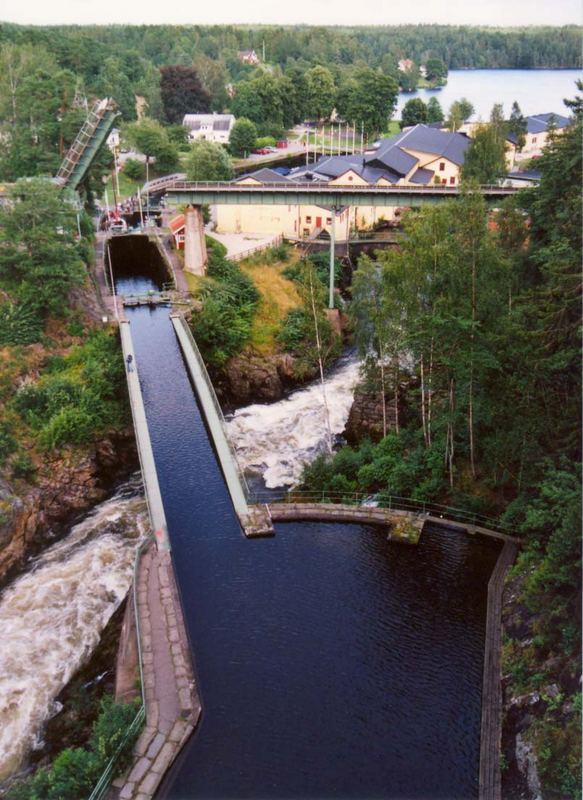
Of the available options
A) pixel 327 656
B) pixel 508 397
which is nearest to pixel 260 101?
pixel 508 397

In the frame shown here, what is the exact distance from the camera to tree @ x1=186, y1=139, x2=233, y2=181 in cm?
5875

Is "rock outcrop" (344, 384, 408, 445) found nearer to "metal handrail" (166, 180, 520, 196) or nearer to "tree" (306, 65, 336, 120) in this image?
"metal handrail" (166, 180, 520, 196)

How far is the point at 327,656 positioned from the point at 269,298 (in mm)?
27897

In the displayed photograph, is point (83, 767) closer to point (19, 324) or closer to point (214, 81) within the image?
point (19, 324)

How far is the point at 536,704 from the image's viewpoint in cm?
1562

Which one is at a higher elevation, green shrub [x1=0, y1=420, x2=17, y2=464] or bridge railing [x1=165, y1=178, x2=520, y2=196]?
bridge railing [x1=165, y1=178, x2=520, y2=196]

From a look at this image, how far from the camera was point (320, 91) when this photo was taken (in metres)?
99.7

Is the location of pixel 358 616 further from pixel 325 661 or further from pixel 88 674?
pixel 88 674

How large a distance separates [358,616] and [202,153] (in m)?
49.8

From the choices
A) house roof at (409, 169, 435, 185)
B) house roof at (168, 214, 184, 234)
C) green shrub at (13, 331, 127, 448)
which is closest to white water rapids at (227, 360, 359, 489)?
green shrub at (13, 331, 127, 448)

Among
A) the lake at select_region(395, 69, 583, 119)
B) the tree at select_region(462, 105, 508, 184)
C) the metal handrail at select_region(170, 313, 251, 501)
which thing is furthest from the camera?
the lake at select_region(395, 69, 583, 119)

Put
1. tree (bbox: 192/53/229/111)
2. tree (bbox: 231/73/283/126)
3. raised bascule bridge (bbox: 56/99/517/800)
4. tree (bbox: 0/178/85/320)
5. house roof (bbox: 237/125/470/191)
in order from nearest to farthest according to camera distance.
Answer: raised bascule bridge (bbox: 56/99/517/800) → tree (bbox: 0/178/85/320) → house roof (bbox: 237/125/470/191) → tree (bbox: 231/73/283/126) → tree (bbox: 192/53/229/111)

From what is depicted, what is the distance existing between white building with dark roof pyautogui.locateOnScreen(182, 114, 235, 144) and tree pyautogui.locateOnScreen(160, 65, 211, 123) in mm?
4755

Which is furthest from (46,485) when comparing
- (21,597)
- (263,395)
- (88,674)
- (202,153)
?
(202,153)
